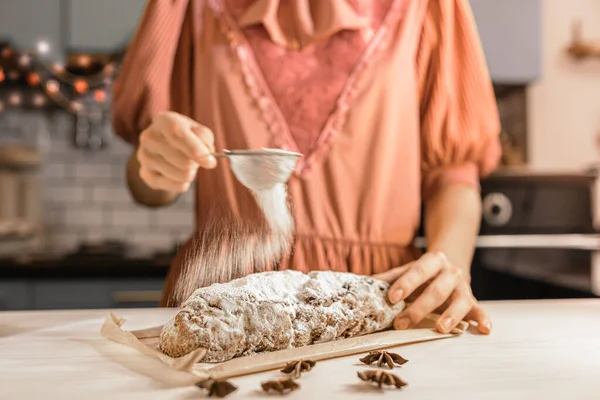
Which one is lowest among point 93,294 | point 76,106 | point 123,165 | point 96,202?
point 93,294

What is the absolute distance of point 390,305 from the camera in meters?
0.58

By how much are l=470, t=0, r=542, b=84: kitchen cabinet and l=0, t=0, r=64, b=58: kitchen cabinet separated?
3.87ft

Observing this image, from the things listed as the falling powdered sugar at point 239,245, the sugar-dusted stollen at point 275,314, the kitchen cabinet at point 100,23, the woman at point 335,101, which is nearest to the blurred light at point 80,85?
the kitchen cabinet at point 100,23

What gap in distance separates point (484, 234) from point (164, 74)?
3.39 feet

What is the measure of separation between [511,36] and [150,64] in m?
1.29

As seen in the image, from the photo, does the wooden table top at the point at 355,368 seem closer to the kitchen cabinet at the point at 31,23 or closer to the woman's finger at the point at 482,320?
the woman's finger at the point at 482,320

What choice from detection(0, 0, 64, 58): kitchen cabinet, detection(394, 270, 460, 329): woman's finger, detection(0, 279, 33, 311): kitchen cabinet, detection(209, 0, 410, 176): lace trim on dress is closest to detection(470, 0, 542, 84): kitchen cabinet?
detection(209, 0, 410, 176): lace trim on dress

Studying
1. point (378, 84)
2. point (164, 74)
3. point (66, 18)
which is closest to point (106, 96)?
point (66, 18)

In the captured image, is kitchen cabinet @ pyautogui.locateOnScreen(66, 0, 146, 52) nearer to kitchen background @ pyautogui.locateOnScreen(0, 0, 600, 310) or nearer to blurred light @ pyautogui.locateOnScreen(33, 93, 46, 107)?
kitchen background @ pyautogui.locateOnScreen(0, 0, 600, 310)

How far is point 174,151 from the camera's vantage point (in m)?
0.61

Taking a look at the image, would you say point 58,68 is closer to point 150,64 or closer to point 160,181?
point 150,64

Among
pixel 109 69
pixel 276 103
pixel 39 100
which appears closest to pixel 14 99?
pixel 39 100

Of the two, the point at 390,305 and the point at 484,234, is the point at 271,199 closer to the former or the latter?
the point at 390,305

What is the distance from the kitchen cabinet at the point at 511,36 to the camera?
170 centimetres
